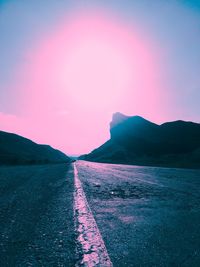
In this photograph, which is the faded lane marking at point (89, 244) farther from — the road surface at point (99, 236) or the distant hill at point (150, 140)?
the distant hill at point (150, 140)

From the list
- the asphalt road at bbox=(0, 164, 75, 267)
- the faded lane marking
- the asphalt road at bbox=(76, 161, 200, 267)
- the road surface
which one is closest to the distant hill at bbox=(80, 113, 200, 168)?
the asphalt road at bbox=(76, 161, 200, 267)

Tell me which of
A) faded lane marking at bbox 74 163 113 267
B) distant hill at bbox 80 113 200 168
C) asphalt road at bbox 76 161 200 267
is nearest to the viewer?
faded lane marking at bbox 74 163 113 267

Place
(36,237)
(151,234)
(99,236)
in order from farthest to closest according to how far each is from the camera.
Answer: (151,234) → (99,236) → (36,237)

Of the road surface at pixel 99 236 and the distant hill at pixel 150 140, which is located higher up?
the distant hill at pixel 150 140

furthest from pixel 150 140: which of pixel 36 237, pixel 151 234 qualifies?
pixel 36 237

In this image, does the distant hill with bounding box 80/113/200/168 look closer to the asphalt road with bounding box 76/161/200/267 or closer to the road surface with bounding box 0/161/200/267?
the asphalt road with bounding box 76/161/200/267

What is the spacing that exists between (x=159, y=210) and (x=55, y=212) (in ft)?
9.48

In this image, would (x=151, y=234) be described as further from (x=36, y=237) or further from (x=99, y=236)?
(x=36, y=237)

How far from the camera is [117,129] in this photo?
151875 millimetres

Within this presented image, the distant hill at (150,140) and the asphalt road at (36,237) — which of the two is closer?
the asphalt road at (36,237)

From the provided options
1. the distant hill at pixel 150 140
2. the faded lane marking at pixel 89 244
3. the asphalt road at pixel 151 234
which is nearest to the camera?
the faded lane marking at pixel 89 244

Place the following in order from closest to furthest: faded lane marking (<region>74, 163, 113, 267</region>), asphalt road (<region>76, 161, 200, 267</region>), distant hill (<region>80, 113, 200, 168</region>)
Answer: faded lane marking (<region>74, 163, 113, 267</region>) < asphalt road (<region>76, 161, 200, 267</region>) < distant hill (<region>80, 113, 200, 168</region>)

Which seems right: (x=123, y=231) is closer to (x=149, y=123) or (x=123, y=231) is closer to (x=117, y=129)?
(x=149, y=123)

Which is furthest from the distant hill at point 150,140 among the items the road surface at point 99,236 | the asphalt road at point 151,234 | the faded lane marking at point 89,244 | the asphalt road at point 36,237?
the faded lane marking at point 89,244
